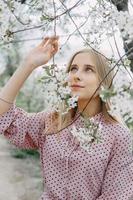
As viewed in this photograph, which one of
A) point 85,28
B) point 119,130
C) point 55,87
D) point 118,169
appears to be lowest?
point 118,169

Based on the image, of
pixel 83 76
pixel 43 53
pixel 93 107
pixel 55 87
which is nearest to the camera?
pixel 55 87

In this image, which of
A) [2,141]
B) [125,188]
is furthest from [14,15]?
[2,141]

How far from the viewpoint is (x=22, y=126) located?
2289 mm

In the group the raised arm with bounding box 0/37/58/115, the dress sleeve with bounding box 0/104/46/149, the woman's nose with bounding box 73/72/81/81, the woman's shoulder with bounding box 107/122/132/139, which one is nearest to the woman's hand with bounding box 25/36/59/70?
the raised arm with bounding box 0/37/58/115

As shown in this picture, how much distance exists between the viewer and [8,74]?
8.30m

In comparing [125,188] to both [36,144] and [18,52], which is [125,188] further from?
[18,52]

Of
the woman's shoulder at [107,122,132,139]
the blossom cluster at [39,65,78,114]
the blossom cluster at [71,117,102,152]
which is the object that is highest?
the blossom cluster at [39,65,78,114]

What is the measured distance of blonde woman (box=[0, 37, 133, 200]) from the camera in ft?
7.35

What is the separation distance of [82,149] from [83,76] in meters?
0.26

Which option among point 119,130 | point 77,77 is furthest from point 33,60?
point 119,130

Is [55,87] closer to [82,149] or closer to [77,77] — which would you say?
[77,77]

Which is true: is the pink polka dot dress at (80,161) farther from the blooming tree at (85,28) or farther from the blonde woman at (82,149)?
the blooming tree at (85,28)

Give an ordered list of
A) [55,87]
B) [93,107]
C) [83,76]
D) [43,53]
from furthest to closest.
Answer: [93,107]
[83,76]
[43,53]
[55,87]

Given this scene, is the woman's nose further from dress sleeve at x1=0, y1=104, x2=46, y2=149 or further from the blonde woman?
dress sleeve at x1=0, y1=104, x2=46, y2=149
